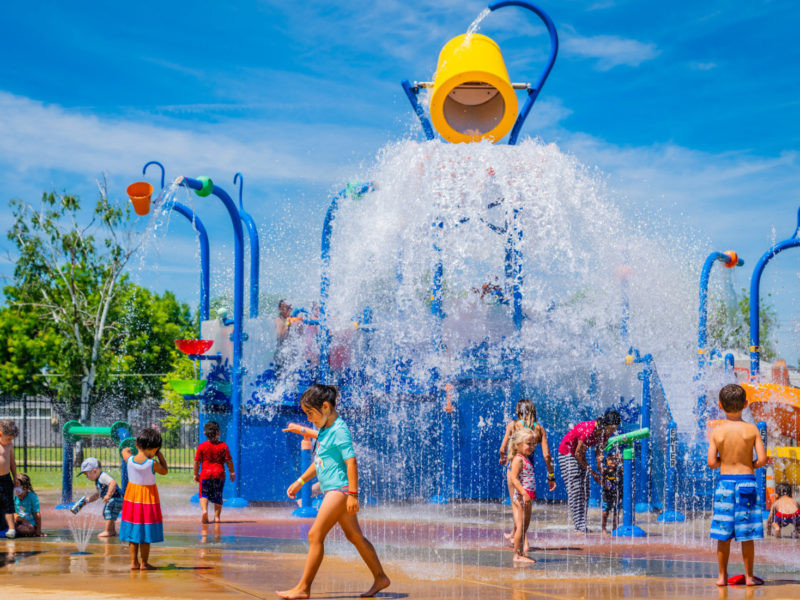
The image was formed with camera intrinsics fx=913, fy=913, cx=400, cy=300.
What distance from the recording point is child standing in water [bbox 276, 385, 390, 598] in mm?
5980

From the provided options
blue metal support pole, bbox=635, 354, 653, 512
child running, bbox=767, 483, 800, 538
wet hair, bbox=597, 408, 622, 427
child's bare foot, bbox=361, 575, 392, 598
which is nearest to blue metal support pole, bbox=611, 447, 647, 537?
wet hair, bbox=597, 408, 622, 427

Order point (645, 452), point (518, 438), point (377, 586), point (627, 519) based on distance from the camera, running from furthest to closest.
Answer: point (645, 452) < point (627, 519) < point (518, 438) < point (377, 586)

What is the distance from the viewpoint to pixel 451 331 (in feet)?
41.3

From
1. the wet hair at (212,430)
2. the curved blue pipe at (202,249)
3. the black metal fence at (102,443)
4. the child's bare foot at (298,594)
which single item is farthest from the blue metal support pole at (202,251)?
the black metal fence at (102,443)

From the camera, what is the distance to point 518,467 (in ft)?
27.0

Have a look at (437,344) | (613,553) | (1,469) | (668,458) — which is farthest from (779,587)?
(1,469)

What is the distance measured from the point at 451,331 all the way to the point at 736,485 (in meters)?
6.10

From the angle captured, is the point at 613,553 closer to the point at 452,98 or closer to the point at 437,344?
the point at 437,344

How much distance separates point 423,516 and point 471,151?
5096 mm

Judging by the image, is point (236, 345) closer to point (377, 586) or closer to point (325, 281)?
point (325, 281)

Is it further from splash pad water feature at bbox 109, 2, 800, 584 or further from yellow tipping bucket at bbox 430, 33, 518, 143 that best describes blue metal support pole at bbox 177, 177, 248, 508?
yellow tipping bucket at bbox 430, 33, 518, 143

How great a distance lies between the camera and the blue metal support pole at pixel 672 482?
11.2 metres

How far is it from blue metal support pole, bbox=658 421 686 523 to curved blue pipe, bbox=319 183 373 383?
4.47 meters

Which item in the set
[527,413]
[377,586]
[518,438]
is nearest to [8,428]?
[377,586]
